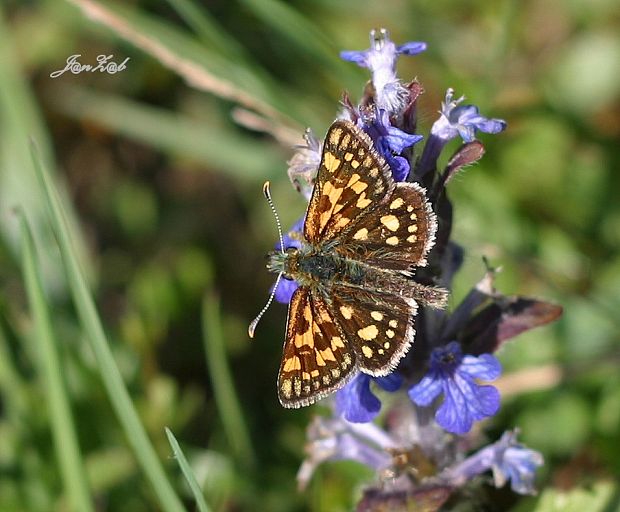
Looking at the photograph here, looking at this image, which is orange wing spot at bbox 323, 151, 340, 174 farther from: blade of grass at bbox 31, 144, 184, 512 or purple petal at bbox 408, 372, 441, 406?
blade of grass at bbox 31, 144, 184, 512

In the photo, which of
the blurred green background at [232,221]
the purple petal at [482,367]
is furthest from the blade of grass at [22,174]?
the purple petal at [482,367]

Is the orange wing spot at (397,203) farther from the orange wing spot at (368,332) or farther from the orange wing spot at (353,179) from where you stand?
the orange wing spot at (368,332)

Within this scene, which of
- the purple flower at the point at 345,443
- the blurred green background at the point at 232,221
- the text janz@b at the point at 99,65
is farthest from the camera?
the text janz@b at the point at 99,65

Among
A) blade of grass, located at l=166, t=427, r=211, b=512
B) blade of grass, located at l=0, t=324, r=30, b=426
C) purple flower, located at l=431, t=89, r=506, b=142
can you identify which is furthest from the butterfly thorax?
blade of grass, located at l=0, t=324, r=30, b=426

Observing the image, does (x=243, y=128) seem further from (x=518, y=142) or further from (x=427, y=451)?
(x=427, y=451)

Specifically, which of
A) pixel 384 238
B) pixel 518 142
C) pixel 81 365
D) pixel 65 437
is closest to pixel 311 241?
pixel 384 238

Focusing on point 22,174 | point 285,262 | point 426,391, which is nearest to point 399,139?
point 285,262

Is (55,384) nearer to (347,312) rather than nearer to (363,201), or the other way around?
(347,312)
